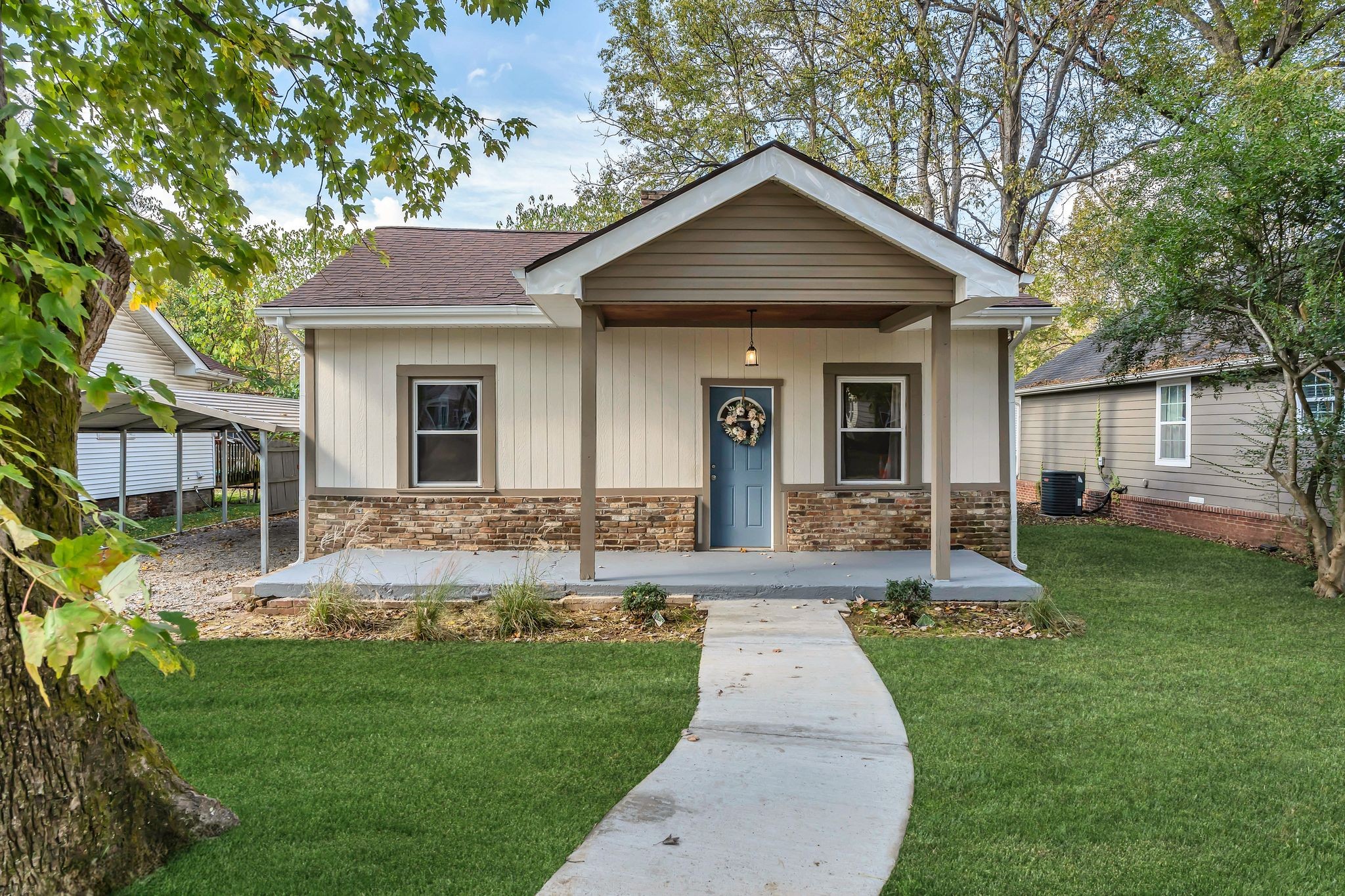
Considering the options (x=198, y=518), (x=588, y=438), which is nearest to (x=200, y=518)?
(x=198, y=518)

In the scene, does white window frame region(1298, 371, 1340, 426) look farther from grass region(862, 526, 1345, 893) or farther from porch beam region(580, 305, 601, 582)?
porch beam region(580, 305, 601, 582)

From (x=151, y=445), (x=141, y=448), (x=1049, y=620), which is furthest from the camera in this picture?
(x=151, y=445)

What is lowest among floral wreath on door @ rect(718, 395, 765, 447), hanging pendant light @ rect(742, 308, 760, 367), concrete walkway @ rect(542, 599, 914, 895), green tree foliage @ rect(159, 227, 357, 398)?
concrete walkway @ rect(542, 599, 914, 895)

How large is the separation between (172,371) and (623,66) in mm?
12294

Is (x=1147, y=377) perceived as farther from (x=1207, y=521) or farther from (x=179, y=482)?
(x=179, y=482)

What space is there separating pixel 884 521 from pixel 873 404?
1.45m

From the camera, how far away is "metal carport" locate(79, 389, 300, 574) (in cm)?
876

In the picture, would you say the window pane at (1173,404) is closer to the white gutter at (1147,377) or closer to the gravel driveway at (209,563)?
the white gutter at (1147,377)

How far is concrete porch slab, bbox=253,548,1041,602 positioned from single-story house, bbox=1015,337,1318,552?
3.66 meters

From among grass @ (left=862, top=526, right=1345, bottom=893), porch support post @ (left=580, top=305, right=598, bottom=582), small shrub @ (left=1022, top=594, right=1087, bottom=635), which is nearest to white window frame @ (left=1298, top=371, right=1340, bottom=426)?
grass @ (left=862, top=526, right=1345, bottom=893)

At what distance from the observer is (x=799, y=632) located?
20.6ft

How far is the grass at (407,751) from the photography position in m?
2.86

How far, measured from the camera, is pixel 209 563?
10.1 meters

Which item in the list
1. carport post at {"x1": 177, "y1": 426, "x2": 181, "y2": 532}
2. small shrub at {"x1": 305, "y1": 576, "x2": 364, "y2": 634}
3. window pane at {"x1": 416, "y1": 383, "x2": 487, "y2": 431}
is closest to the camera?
small shrub at {"x1": 305, "y1": 576, "x2": 364, "y2": 634}
